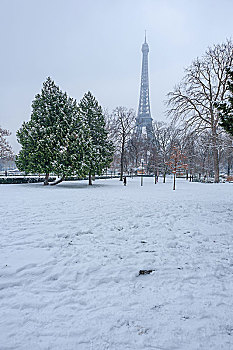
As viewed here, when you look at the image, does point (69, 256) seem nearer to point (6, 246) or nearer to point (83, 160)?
point (6, 246)

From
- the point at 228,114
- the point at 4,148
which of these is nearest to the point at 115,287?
the point at 228,114

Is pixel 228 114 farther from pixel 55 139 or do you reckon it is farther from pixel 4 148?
pixel 4 148

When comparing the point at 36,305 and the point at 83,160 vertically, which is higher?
the point at 83,160

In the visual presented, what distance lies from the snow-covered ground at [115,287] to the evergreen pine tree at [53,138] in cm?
1215

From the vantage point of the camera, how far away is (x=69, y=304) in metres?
2.38

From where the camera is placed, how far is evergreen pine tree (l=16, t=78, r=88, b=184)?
16938 millimetres

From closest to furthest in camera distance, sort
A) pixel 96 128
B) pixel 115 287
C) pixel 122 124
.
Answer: pixel 115 287, pixel 96 128, pixel 122 124

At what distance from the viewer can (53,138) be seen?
16.9 metres

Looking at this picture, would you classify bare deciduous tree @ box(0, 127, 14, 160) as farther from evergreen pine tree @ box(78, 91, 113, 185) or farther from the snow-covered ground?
the snow-covered ground

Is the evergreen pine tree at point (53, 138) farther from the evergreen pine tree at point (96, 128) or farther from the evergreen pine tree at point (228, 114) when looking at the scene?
the evergreen pine tree at point (228, 114)

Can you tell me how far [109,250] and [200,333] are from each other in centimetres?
226

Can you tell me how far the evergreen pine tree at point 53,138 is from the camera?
1694 cm

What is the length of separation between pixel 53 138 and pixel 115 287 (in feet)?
52.0

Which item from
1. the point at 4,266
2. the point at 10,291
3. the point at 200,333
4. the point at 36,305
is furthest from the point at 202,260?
the point at 4,266
